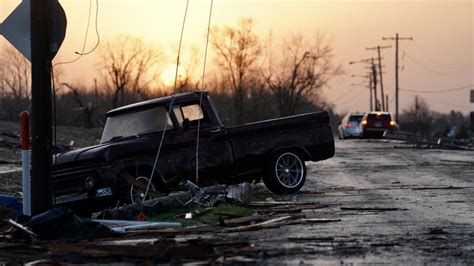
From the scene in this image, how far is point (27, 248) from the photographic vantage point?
753 centimetres

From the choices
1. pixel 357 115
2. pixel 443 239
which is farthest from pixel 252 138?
pixel 357 115

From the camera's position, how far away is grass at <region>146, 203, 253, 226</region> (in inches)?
372

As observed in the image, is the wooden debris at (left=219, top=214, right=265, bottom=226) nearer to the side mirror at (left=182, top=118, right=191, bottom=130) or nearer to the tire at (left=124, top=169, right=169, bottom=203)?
the tire at (left=124, top=169, right=169, bottom=203)

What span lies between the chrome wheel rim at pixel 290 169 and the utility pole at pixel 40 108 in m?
5.67

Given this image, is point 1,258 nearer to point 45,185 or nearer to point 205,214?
point 45,185

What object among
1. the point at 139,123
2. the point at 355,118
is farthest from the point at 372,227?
the point at 355,118

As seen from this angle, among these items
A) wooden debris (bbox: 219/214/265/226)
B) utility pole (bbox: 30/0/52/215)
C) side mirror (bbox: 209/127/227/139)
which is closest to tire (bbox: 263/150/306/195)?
side mirror (bbox: 209/127/227/139)

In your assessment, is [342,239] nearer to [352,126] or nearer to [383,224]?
[383,224]

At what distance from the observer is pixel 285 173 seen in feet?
44.9

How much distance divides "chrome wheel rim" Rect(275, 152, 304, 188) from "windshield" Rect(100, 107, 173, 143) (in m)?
2.27

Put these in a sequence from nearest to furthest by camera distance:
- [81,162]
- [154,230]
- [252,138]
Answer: [154,230], [81,162], [252,138]

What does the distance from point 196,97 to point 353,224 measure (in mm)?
4915

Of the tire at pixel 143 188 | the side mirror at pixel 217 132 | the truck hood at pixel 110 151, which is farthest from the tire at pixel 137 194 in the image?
the side mirror at pixel 217 132

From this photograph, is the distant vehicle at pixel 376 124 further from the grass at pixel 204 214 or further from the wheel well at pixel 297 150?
the grass at pixel 204 214
